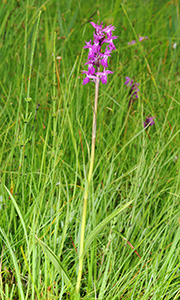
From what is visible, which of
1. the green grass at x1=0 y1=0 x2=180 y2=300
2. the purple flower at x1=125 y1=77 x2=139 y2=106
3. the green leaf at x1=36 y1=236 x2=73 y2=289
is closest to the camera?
the green leaf at x1=36 y1=236 x2=73 y2=289

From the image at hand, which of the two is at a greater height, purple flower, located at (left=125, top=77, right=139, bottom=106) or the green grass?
purple flower, located at (left=125, top=77, right=139, bottom=106)

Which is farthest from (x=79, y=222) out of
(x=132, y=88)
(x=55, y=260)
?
(x=132, y=88)

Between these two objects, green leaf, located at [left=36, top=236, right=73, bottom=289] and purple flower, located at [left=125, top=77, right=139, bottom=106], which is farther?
purple flower, located at [left=125, top=77, right=139, bottom=106]

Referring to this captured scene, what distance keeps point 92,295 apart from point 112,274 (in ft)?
0.37

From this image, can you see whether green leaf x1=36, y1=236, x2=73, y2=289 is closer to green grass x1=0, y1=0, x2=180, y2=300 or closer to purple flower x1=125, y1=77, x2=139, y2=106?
green grass x1=0, y1=0, x2=180, y2=300

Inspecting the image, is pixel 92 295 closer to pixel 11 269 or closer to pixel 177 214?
pixel 11 269

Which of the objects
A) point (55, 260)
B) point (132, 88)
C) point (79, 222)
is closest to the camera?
point (55, 260)

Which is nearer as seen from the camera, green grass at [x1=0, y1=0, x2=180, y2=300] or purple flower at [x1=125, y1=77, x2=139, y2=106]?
green grass at [x1=0, y1=0, x2=180, y2=300]

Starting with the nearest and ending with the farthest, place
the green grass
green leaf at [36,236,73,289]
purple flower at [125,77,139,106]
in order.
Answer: green leaf at [36,236,73,289], the green grass, purple flower at [125,77,139,106]

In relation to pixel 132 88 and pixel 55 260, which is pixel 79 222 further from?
pixel 132 88

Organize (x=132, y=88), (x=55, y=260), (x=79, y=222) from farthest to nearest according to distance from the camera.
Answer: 1. (x=132, y=88)
2. (x=79, y=222)
3. (x=55, y=260)

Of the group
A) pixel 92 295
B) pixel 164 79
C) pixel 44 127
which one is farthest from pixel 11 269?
pixel 164 79

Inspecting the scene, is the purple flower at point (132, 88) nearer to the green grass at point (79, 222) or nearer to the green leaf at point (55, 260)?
the green grass at point (79, 222)

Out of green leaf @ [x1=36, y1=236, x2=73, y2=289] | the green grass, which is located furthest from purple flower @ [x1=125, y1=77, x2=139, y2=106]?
green leaf @ [x1=36, y1=236, x2=73, y2=289]
